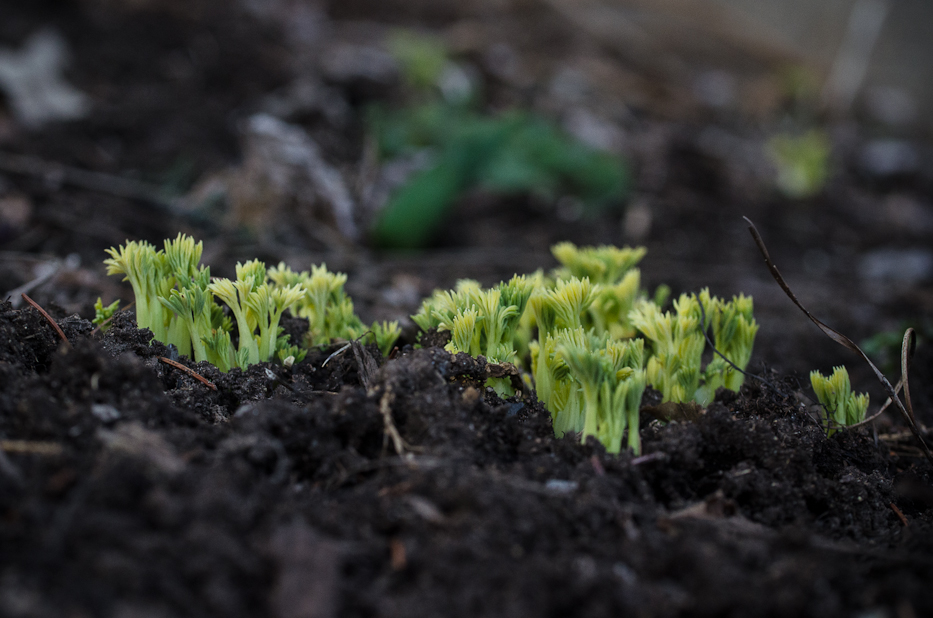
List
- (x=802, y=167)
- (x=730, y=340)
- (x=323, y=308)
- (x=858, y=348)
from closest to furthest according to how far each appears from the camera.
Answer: (x=858, y=348)
(x=730, y=340)
(x=323, y=308)
(x=802, y=167)

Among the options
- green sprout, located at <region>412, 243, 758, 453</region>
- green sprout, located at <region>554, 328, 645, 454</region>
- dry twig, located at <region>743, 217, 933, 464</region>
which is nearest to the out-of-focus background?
green sprout, located at <region>412, 243, 758, 453</region>

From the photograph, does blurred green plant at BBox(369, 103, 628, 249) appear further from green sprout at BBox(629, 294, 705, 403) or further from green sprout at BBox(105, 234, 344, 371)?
green sprout at BBox(629, 294, 705, 403)

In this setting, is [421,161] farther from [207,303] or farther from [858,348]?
[858,348]

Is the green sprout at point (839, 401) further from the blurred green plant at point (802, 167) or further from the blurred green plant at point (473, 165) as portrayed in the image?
the blurred green plant at point (802, 167)

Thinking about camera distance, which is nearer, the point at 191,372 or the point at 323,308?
the point at 191,372

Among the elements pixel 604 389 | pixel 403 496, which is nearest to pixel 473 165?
pixel 604 389

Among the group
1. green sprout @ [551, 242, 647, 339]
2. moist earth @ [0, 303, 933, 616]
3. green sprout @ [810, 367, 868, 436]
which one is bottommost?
moist earth @ [0, 303, 933, 616]
